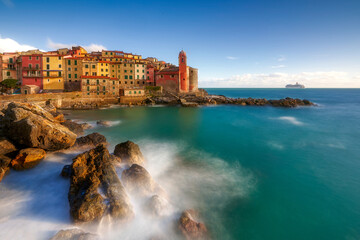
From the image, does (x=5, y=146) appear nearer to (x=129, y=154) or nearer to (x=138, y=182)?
(x=129, y=154)

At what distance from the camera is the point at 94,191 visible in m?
7.38

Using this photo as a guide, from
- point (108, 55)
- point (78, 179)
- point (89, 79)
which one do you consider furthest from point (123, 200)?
point (108, 55)

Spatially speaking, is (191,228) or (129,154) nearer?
(191,228)

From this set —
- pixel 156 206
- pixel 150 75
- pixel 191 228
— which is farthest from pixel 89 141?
pixel 150 75

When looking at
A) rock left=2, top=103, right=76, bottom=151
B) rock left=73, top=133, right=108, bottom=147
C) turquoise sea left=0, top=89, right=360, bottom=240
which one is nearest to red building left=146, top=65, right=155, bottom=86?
turquoise sea left=0, top=89, right=360, bottom=240

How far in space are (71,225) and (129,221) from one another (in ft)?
6.83

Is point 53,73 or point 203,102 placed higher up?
point 53,73

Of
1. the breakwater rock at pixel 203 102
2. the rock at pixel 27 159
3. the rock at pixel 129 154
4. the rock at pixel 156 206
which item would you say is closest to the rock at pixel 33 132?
the rock at pixel 27 159

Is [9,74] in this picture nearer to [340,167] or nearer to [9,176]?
[9,176]

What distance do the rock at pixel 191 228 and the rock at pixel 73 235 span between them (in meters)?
2.99

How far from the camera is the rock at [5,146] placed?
10617mm

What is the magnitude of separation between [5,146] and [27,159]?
2.00m

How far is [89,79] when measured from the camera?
40000mm

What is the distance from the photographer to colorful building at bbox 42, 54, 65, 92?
41156mm
